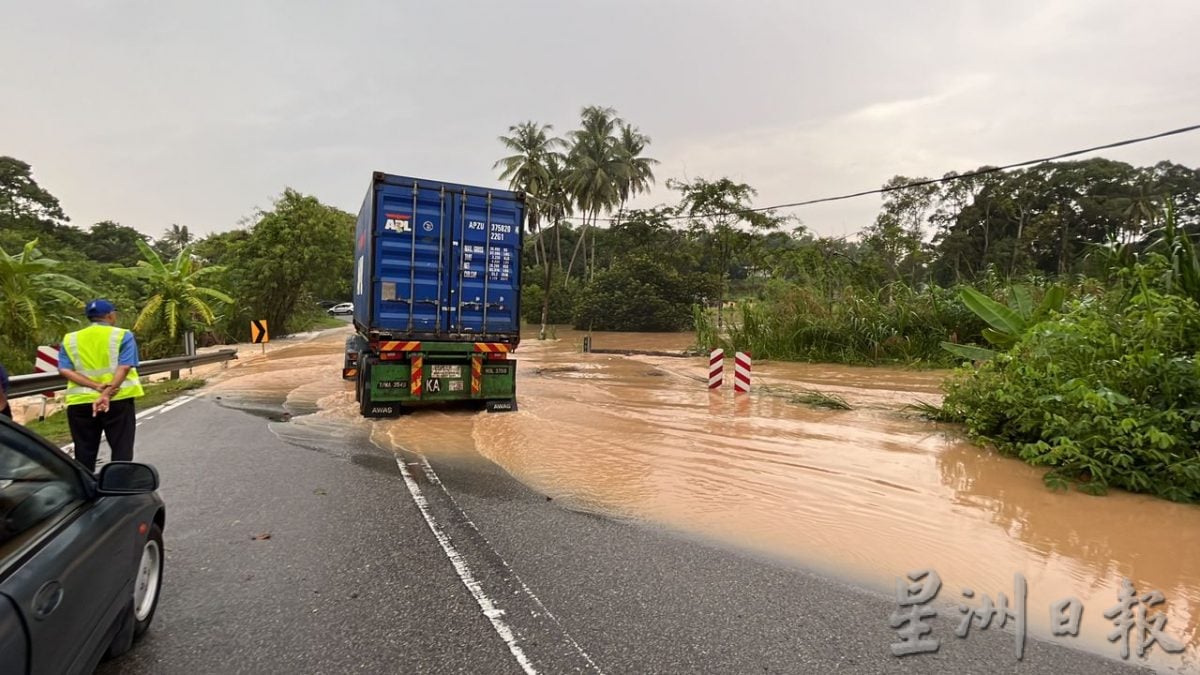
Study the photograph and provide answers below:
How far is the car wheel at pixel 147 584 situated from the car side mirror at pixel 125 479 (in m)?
0.46

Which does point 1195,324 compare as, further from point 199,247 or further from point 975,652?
point 199,247

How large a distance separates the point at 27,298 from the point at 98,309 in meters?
13.2

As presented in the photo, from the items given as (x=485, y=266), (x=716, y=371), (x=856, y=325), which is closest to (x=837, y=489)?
(x=485, y=266)

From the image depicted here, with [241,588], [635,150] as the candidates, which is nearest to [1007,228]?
[635,150]

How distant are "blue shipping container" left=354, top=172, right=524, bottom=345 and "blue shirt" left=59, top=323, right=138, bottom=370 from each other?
3859mm

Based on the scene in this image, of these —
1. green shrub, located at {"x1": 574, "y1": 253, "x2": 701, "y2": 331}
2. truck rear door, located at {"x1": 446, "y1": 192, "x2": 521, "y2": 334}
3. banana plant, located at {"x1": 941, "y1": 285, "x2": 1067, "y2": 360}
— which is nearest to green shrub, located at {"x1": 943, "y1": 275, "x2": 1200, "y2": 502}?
banana plant, located at {"x1": 941, "y1": 285, "x2": 1067, "y2": 360}

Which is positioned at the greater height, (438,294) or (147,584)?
(438,294)

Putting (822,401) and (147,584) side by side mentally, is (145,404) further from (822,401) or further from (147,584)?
(822,401)

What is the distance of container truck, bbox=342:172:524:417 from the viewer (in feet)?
29.5

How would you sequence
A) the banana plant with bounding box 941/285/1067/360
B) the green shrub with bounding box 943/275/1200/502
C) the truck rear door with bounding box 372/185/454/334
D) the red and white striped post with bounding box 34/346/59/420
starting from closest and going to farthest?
the green shrub with bounding box 943/275/1200/502, the truck rear door with bounding box 372/185/454/334, the banana plant with bounding box 941/285/1067/360, the red and white striped post with bounding box 34/346/59/420

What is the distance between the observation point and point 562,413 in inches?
399

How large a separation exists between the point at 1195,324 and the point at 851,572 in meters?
5.01

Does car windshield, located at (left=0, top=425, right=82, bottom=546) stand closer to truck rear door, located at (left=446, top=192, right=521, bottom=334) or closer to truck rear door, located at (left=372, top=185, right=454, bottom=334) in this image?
truck rear door, located at (left=372, top=185, right=454, bottom=334)

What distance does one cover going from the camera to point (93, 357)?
16.1 feet
